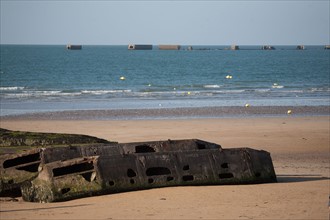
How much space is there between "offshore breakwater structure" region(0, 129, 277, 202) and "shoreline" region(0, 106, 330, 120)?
16.1 meters

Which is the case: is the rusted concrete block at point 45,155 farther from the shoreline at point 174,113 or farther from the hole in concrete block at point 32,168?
the shoreline at point 174,113

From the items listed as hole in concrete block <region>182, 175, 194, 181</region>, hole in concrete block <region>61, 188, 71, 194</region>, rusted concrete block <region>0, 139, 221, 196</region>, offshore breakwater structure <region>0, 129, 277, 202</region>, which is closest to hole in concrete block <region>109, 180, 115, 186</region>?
offshore breakwater structure <region>0, 129, 277, 202</region>

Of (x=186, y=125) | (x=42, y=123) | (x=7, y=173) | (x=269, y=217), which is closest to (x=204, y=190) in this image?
(x=269, y=217)

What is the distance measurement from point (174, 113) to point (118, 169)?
19716mm

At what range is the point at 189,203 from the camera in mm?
12547

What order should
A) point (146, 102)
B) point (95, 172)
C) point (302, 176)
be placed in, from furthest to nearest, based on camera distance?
1. point (146, 102)
2. point (302, 176)
3. point (95, 172)

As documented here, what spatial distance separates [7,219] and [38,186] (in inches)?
72.1

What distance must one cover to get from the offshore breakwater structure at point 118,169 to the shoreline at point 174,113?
16.1 meters

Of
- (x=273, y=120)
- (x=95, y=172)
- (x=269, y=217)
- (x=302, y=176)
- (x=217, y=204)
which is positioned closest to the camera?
(x=269, y=217)

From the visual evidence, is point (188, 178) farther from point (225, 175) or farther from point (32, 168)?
point (32, 168)

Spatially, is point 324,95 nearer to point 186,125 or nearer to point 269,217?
point 186,125

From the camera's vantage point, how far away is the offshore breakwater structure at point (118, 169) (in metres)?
13.2

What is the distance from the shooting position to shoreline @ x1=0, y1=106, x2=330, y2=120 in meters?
31.4

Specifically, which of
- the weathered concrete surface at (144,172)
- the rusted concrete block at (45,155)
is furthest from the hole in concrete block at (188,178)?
the rusted concrete block at (45,155)
